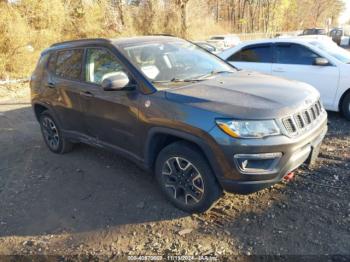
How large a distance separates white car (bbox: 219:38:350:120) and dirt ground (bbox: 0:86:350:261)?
1633 millimetres

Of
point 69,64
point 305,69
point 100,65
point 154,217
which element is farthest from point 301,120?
point 305,69

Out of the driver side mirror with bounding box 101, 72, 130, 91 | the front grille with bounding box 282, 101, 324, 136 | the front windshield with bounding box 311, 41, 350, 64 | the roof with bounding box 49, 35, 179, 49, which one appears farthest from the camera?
the front windshield with bounding box 311, 41, 350, 64

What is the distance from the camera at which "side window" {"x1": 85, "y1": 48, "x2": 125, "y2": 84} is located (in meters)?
3.70

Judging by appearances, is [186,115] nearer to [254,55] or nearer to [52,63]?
A: [52,63]

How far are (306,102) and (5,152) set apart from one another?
15.9 feet

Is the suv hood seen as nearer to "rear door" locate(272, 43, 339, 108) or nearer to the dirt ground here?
the dirt ground

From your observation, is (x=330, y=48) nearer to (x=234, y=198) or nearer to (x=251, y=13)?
(x=234, y=198)

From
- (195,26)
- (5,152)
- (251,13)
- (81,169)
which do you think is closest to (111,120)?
(81,169)

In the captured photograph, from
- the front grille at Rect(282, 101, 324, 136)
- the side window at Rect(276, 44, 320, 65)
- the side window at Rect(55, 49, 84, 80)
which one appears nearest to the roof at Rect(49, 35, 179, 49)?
the side window at Rect(55, 49, 84, 80)

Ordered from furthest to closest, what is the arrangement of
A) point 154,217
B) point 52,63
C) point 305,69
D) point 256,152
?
point 305,69, point 52,63, point 154,217, point 256,152

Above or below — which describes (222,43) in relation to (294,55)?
below

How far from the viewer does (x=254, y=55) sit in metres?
6.86

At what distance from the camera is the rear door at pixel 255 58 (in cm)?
666

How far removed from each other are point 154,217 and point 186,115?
1174mm
